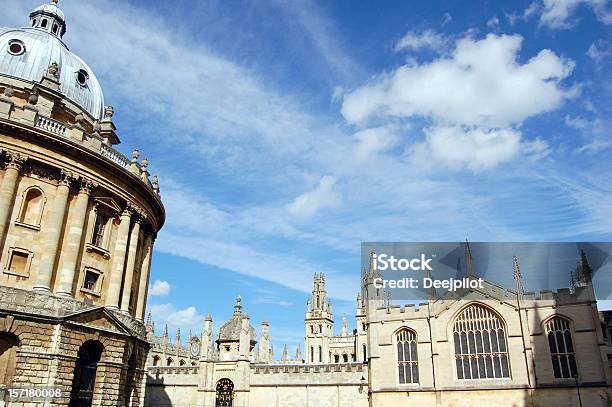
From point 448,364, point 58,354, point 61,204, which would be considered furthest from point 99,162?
point 448,364

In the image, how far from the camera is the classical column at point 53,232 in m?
22.8

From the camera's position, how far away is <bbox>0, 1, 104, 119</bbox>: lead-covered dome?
30.1 m

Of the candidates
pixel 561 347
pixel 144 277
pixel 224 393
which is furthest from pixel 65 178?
pixel 561 347

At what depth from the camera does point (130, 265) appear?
28.4 metres

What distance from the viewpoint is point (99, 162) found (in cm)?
2588

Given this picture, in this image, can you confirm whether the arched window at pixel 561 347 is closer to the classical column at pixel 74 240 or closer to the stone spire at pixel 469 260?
the stone spire at pixel 469 260

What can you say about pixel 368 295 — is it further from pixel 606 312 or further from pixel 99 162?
pixel 99 162

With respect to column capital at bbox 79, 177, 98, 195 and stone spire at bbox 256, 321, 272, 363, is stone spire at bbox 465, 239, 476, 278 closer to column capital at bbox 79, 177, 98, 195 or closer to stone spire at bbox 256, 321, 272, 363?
stone spire at bbox 256, 321, 272, 363

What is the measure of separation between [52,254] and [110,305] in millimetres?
4251

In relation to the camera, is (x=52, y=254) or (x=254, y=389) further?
(x=254, y=389)

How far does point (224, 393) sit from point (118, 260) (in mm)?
18697

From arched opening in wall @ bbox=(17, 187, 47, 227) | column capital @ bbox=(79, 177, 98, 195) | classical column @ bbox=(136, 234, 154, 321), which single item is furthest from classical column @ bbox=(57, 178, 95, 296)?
classical column @ bbox=(136, 234, 154, 321)

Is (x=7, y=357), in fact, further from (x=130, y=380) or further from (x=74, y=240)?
(x=130, y=380)

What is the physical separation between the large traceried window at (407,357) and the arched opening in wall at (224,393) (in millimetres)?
13618
